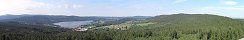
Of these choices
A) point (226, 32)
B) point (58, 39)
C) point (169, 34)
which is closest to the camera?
point (58, 39)

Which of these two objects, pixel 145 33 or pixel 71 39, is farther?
pixel 145 33

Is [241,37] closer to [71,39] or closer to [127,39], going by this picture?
[127,39]

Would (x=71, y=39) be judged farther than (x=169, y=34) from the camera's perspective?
No

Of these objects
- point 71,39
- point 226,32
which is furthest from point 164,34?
point 71,39

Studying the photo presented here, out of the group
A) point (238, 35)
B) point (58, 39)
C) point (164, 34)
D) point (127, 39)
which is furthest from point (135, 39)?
point (238, 35)

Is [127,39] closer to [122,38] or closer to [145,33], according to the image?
[122,38]

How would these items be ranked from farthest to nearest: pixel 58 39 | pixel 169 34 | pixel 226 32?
pixel 169 34 < pixel 226 32 < pixel 58 39

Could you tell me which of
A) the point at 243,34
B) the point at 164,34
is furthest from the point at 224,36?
the point at 164,34
